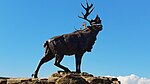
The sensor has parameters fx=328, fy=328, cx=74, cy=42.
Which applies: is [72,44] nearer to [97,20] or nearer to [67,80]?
[97,20]

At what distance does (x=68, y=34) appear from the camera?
590 inches

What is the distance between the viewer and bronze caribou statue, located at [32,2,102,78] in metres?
14.6

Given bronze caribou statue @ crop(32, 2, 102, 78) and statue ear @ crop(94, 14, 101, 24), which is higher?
statue ear @ crop(94, 14, 101, 24)

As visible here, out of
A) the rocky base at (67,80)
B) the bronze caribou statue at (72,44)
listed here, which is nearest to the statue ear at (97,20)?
the bronze caribou statue at (72,44)

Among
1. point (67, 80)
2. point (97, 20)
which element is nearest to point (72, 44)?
point (97, 20)

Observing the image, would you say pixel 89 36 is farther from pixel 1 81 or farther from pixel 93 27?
pixel 1 81

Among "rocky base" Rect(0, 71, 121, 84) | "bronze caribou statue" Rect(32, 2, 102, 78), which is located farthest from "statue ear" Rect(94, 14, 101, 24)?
"rocky base" Rect(0, 71, 121, 84)

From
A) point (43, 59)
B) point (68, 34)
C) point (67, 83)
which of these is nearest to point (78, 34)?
point (68, 34)

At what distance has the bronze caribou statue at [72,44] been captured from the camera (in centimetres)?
1465

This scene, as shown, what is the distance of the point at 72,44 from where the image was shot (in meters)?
14.8

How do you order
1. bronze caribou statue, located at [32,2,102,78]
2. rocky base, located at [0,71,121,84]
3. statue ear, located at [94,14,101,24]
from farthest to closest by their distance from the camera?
statue ear, located at [94,14,101,24]
bronze caribou statue, located at [32,2,102,78]
rocky base, located at [0,71,121,84]

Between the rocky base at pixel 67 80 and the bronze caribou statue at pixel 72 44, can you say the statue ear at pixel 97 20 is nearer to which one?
the bronze caribou statue at pixel 72 44

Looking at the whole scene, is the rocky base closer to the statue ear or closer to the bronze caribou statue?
the bronze caribou statue

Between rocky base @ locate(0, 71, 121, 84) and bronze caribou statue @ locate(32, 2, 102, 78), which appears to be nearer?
rocky base @ locate(0, 71, 121, 84)
